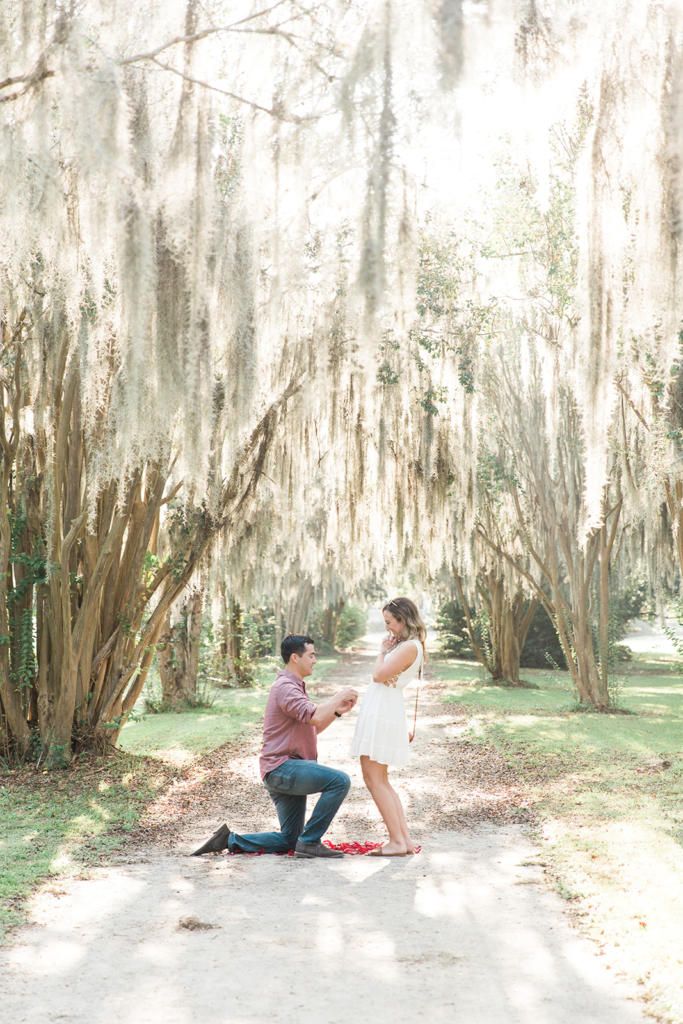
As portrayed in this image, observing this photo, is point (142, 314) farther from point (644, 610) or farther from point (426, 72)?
point (644, 610)

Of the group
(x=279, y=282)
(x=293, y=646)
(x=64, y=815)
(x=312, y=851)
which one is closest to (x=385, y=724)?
(x=293, y=646)

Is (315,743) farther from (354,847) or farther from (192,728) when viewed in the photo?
(192,728)

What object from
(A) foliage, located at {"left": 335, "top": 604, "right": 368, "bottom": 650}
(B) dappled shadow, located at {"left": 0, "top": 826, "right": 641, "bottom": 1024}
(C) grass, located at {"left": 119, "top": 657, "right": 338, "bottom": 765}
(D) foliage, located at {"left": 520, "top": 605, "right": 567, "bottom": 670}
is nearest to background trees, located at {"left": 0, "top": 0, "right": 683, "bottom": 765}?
(C) grass, located at {"left": 119, "top": 657, "right": 338, "bottom": 765}

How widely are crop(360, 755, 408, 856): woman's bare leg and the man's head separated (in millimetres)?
621

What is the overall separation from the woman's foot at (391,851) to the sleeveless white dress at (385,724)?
1.52 feet

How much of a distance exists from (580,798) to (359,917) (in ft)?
11.9

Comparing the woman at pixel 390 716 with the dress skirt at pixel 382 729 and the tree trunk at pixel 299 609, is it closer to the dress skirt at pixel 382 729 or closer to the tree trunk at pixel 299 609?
the dress skirt at pixel 382 729

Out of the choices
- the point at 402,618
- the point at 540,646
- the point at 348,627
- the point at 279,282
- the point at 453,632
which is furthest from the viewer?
the point at 348,627

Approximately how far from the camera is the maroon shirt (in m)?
A: 5.87

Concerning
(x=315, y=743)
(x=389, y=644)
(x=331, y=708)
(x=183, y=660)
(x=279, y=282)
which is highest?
(x=279, y=282)

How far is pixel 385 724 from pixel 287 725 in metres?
0.58

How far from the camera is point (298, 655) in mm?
6129

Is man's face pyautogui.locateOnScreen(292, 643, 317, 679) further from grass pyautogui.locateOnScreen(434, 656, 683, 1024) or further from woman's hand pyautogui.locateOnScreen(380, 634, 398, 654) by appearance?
grass pyautogui.locateOnScreen(434, 656, 683, 1024)

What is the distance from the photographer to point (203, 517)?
9297mm
